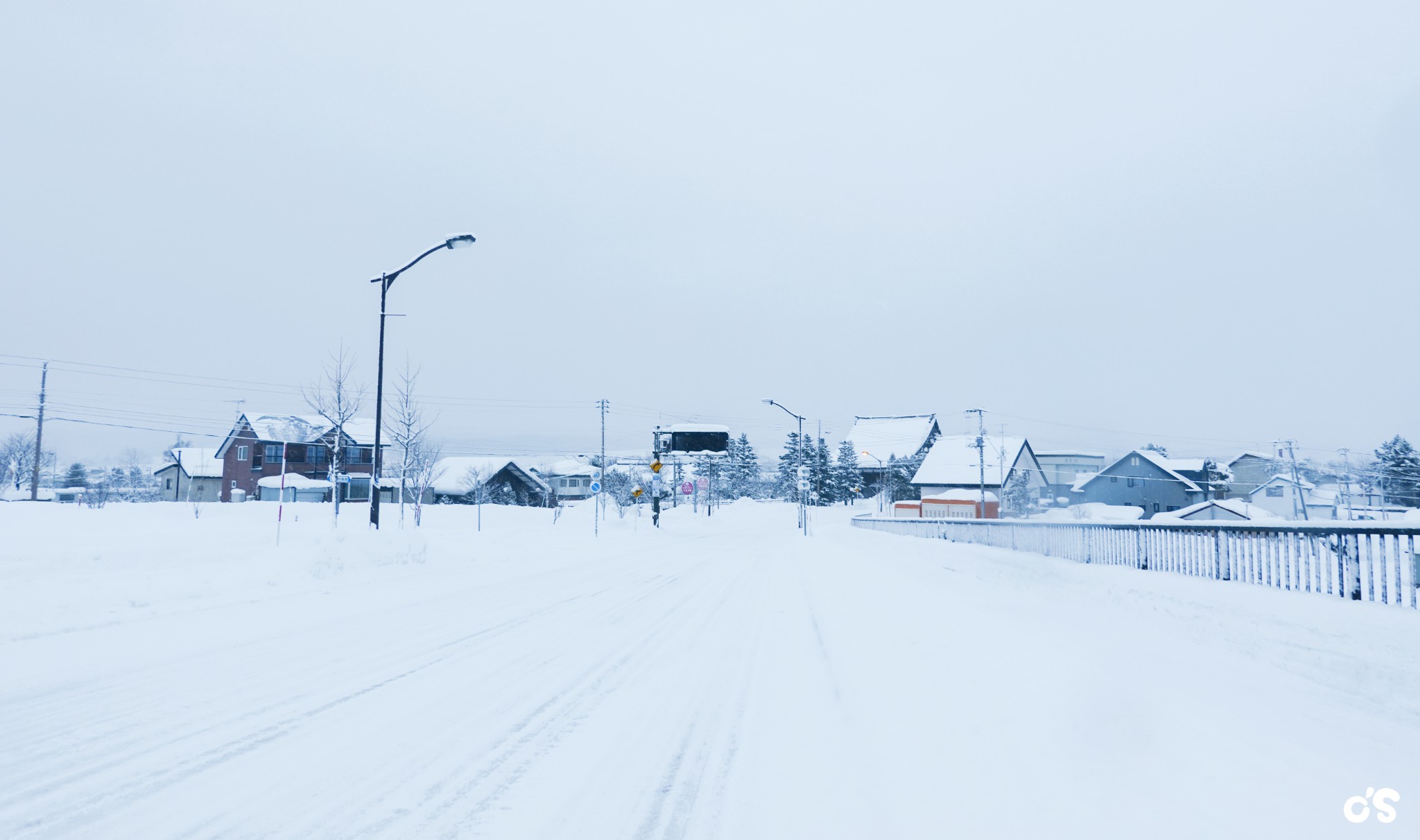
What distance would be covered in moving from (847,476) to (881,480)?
4.42m

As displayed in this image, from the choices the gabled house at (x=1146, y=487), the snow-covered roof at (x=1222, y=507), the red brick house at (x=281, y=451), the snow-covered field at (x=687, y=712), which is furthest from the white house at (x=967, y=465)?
the snow-covered field at (x=687, y=712)

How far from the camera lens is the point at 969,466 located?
7588 centimetres

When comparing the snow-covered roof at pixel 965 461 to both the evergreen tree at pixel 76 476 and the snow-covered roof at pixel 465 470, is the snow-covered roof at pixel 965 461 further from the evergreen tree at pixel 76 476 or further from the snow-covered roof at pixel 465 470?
the evergreen tree at pixel 76 476

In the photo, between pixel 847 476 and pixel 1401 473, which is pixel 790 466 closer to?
pixel 847 476

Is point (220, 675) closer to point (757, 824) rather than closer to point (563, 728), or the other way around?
point (563, 728)

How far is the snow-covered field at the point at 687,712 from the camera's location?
144 inches

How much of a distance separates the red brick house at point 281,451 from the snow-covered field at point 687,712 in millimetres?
58479

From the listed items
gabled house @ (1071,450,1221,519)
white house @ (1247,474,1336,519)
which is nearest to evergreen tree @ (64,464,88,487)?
gabled house @ (1071,450,1221,519)

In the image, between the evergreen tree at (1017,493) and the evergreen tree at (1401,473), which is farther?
the evergreen tree at (1017,493)

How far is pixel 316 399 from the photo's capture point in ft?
118

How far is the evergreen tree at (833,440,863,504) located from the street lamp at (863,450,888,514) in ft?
8.44

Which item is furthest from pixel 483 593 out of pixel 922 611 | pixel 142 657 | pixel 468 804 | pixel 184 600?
pixel 468 804

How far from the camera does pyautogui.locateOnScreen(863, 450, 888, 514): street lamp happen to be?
7916 cm

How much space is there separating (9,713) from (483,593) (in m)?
7.48
